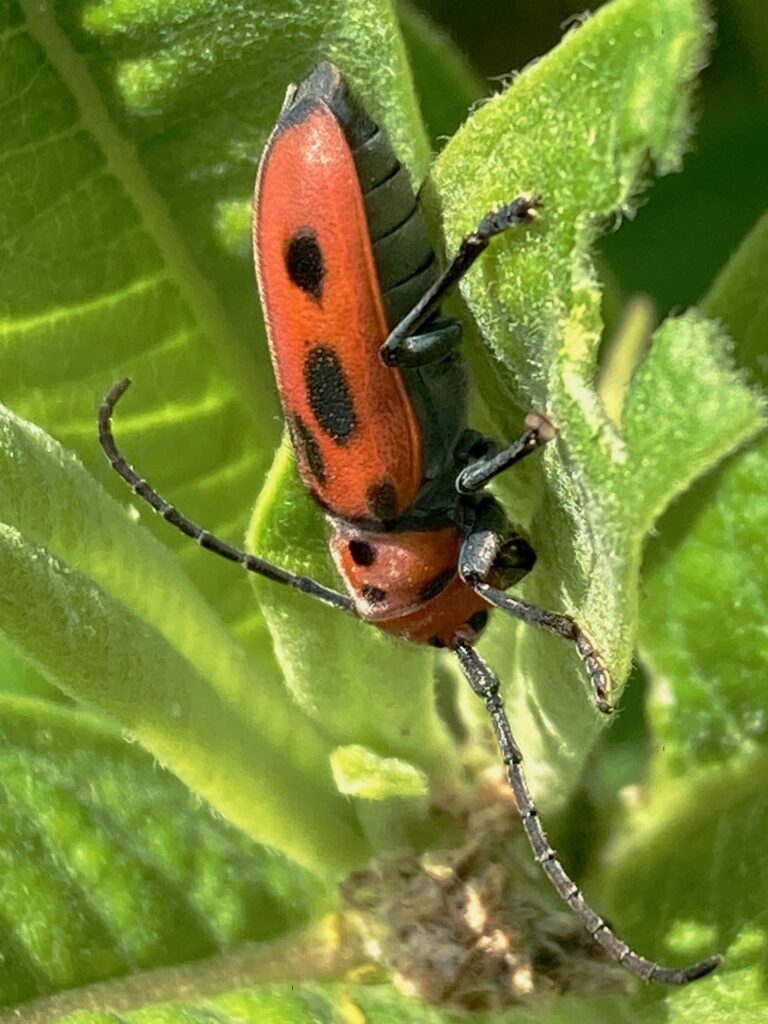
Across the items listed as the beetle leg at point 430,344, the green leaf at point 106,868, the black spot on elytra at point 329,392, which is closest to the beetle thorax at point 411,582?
the black spot on elytra at point 329,392

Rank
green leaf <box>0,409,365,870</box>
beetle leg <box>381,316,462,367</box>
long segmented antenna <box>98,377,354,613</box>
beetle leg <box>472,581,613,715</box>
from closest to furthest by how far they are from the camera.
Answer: green leaf <box>0,409,365,870</box>, beetle leg <box>472,581,613,715</box>, long segmented antenna <box>98,377,354,613</box>, beetle leg <box>381,316,462,367</box>

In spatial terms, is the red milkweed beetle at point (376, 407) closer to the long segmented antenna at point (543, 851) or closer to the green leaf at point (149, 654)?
the long segmented antenna at point (543, 851)

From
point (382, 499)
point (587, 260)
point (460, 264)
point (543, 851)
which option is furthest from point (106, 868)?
point (587, 260)

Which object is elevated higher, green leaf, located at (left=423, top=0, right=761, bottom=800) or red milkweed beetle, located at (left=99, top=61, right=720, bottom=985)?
green leaf, located at (left=423, top=0, right=761, bottom=800)

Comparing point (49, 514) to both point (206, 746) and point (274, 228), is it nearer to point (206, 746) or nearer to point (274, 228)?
point (206, 746)

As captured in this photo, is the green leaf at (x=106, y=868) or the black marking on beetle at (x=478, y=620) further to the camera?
the black marking on beetle at (x=478, y=620)

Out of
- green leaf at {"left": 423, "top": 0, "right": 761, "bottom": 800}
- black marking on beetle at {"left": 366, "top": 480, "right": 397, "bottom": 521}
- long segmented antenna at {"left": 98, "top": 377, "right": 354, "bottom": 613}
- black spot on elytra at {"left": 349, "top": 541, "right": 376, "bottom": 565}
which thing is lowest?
black spot on elytra at {"left": 349, "top": 541, "right": 376, "bottom": 565}

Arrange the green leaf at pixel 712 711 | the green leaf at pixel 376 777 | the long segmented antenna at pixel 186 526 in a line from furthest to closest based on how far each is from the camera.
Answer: the green leaf at pixel 712 711 < the long segmented antenna at pixel 186 526 < the green leaf at pixel 376 777

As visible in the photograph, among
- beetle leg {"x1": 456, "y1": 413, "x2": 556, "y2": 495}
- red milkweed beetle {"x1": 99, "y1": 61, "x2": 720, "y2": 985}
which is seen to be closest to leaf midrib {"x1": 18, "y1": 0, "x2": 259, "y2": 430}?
red milkweed beetle {"x1": 99, "y1": 61, "x2": 720, "y2": 985}

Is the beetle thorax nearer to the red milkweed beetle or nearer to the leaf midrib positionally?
the red milkweed beetle
